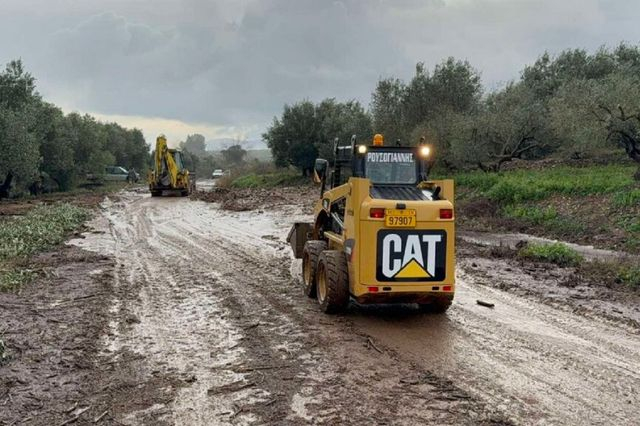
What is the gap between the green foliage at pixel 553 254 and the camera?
13852 mm

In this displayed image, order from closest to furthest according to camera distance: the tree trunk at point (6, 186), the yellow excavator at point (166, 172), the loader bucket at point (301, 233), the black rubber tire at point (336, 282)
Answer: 1. the black rubber tire at point (336, 282)
2. the loader bucket at point (301, 233)
3. the tree trunk at point (6, 186)
4. the yellow excavator at point (166, 172)

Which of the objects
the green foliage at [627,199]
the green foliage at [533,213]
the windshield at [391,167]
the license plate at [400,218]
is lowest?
the green foliage at [533,213]

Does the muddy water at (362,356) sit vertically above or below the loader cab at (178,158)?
below

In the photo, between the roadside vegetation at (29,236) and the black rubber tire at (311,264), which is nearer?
the black rubber tire at (311,264)

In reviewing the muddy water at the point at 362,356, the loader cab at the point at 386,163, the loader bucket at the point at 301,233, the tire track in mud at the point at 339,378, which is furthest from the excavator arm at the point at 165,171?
the loader cab at the point at 386,163

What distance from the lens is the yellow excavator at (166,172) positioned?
36.8m

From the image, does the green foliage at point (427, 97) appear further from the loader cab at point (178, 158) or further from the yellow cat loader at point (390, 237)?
the yellow cat loader at point (390, 237)

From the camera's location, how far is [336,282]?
850 centimetres

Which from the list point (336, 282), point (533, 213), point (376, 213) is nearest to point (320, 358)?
point (336, 282)

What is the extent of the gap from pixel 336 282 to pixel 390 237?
108 centimetres

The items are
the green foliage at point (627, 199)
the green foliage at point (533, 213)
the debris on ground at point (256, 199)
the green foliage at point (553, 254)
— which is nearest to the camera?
the green foliage at point (553, 254)

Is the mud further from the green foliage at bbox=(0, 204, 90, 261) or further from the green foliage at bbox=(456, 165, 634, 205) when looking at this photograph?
the green foliage at bbox=(0, 204, 90, 261)

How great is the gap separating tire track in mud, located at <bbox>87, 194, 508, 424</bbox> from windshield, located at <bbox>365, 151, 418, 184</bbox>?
2.33 meters

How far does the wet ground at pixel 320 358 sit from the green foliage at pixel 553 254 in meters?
1.72
